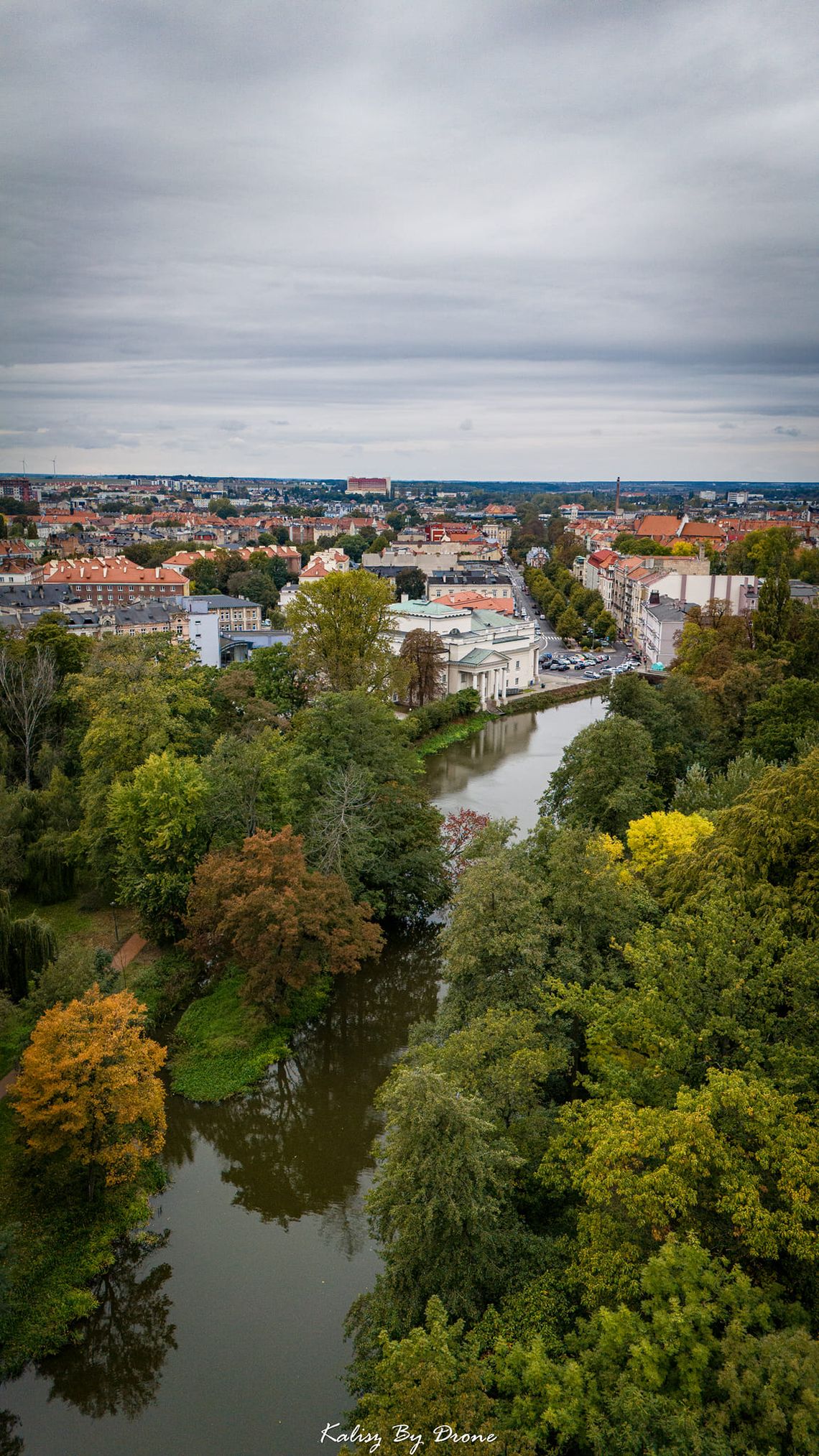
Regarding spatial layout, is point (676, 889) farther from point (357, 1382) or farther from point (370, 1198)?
point (357, 1382)

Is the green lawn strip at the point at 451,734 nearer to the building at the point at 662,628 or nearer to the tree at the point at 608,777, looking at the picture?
the building at the point at 662,628

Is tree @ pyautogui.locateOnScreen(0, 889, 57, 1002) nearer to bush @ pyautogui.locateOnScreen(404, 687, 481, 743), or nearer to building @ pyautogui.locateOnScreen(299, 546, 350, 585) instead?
bush @ pyautogui.locateOnScreen(404, 687, 481, 743)

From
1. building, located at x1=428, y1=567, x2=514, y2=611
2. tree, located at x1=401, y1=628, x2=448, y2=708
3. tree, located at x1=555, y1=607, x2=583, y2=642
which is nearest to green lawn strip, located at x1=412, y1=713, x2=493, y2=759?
tree, located at x1=401, y1=628, x2=448, y2=708

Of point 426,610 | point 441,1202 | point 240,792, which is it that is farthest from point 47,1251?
point 426,610

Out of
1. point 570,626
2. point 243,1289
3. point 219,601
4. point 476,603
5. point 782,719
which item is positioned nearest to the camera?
point 243,1289

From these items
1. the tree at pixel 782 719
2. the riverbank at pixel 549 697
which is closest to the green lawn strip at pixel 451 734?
the riverbank at pixel 549 697

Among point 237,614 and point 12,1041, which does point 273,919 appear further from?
point 237,614
